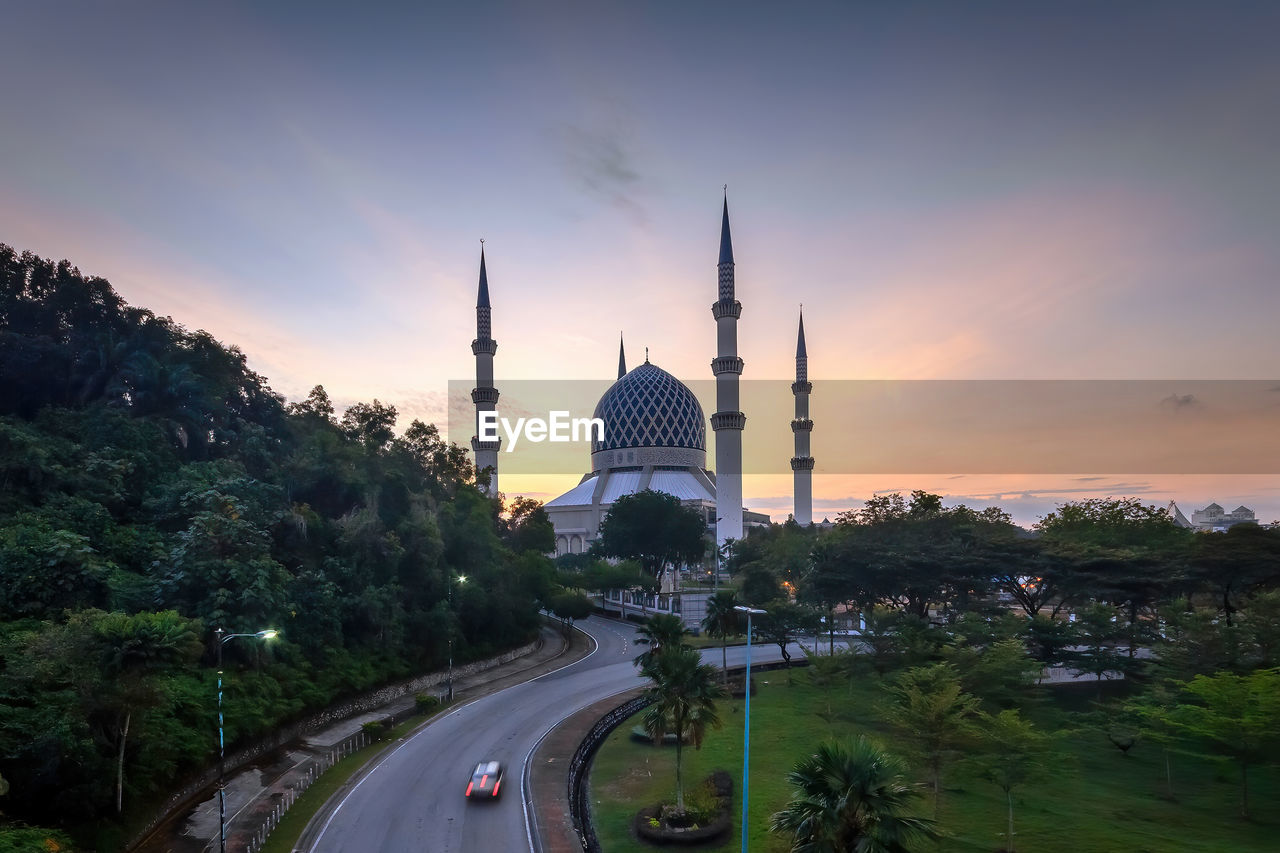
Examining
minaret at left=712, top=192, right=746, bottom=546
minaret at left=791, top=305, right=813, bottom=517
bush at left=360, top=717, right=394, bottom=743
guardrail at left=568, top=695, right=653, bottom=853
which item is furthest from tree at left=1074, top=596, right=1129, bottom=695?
minaret at left=791, top=305, right=813, bottom=517

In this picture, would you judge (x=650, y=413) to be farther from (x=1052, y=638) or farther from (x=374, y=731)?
(x=374, y=731)

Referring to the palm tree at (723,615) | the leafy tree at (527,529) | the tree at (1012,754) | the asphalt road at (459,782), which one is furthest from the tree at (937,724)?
the leafy tree at (527,529)

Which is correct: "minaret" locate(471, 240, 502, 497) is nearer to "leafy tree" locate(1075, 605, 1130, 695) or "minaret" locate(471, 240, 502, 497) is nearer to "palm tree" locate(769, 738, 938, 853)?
"leafy tree" locate(1075, 605, 1130, 695)

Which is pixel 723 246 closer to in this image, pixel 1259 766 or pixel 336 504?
pixel 336 504

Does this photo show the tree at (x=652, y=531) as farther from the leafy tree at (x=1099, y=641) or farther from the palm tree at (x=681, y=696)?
the palm tree at (x=681, y=696)

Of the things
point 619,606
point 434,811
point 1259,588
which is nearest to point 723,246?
point 619,606
